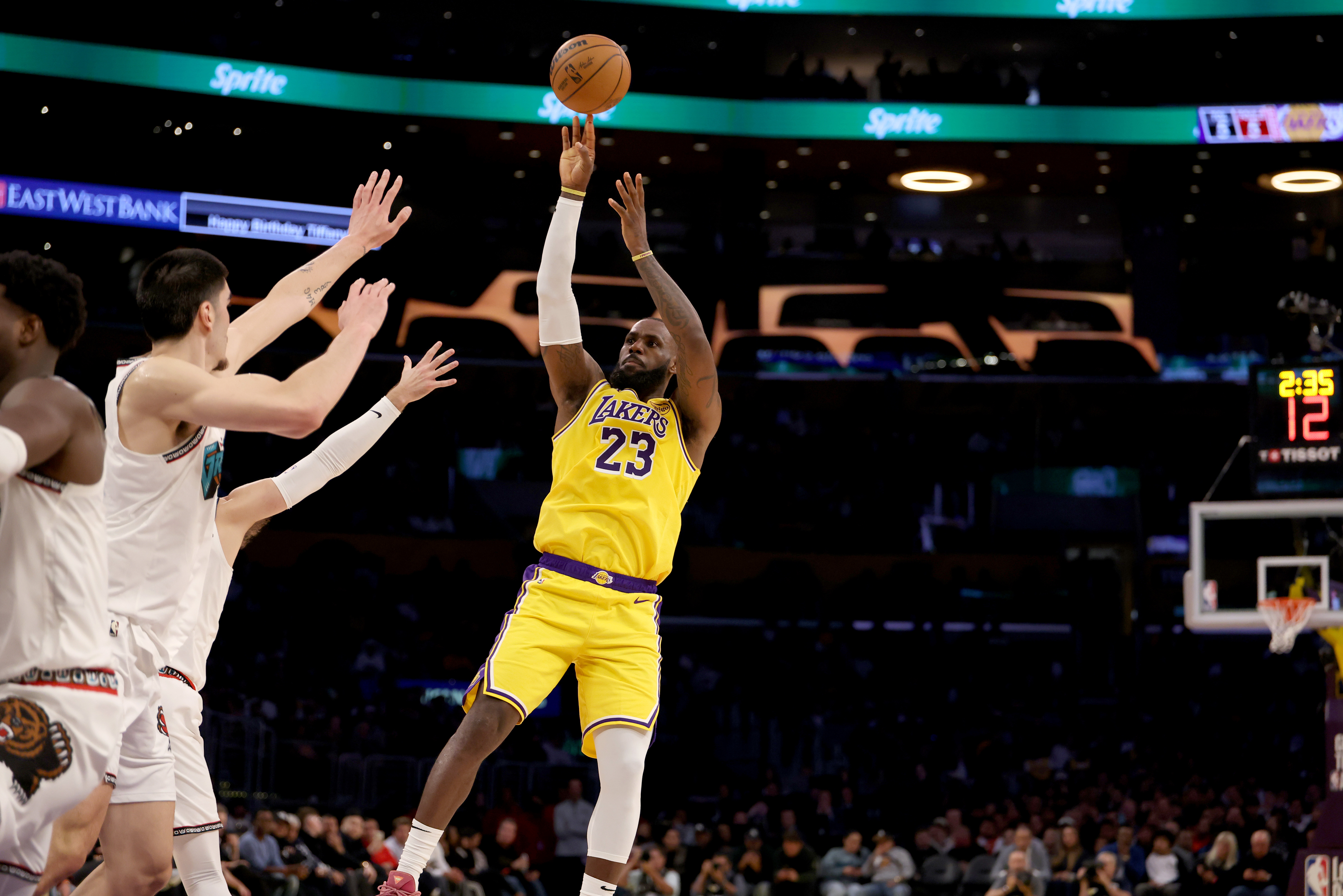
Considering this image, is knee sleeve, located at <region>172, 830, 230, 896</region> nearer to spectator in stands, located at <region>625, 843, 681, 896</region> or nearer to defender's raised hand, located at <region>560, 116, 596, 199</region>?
defender's raised hand, located at <region>560, 116, 596, 199</region>

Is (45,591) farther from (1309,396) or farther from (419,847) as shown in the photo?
(1309,396)

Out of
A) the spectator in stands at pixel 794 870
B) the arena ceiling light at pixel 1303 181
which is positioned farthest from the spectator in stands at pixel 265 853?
the arena ceiling light at pixel 1303 181

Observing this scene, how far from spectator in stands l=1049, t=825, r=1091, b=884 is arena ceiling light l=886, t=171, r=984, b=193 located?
11.2 meters

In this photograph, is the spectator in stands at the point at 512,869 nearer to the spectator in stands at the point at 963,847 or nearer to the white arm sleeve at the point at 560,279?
the spectator in stands at the point at 963,847

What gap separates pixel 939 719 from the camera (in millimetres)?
21016

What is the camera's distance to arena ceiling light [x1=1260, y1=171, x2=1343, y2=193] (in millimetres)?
22625

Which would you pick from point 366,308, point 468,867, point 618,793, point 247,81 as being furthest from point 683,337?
point 247,81

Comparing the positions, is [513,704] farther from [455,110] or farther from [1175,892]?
[455,110]

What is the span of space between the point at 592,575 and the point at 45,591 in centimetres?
285

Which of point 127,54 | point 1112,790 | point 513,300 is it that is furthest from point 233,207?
point 1112,790

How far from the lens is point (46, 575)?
4.04m

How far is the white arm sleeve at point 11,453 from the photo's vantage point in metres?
3.67

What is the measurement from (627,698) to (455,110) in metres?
16.3

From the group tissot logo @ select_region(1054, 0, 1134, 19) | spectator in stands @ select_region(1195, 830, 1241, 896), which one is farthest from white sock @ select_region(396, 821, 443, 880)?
tissot logo @ select_region(1054, 0, 1134, 19)
